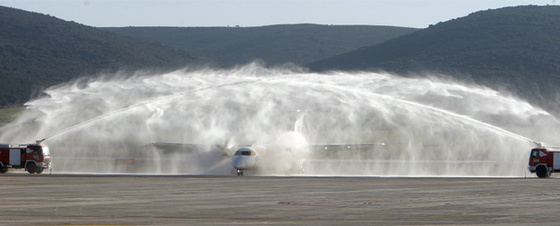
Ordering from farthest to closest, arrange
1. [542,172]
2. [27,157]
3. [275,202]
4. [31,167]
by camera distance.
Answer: [27,157] < [31,167] < [542,172] < [275,202]

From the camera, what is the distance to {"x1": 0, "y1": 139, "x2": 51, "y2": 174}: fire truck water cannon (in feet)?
215

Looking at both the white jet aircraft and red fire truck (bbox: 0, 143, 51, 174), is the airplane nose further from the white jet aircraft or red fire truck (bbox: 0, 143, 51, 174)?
red fire truck (bbox: 0, 143, 51, 174)

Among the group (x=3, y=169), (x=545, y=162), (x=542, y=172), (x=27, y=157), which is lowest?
(x=542, y=172)

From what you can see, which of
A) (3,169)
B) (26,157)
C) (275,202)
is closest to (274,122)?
(3,169)

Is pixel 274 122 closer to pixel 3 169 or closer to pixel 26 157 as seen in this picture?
pixel 3 169

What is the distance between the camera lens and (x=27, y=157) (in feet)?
216

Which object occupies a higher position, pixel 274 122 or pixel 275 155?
pixel 274 122

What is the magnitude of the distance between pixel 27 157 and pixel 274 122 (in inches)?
2301

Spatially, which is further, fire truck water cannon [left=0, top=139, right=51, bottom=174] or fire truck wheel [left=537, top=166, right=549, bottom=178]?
fire truck water cannon [left=0, top=139, right=51, bottom=174]

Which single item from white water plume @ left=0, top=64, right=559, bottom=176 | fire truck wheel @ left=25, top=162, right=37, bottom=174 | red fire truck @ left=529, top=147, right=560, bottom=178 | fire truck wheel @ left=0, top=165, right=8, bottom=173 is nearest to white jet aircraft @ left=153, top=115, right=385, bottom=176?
white water plume @ left=0, top=64, right=559, bottom=176

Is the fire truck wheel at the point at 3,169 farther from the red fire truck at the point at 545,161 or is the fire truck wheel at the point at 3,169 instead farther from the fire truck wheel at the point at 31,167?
the red fire truck at the point at 545,161

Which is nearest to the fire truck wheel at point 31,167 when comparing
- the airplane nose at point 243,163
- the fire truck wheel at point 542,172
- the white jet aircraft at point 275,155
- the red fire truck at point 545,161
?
the white jet aircraft at point 275,155

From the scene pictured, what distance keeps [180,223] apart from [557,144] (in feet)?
263

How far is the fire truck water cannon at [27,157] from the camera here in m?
65.4
